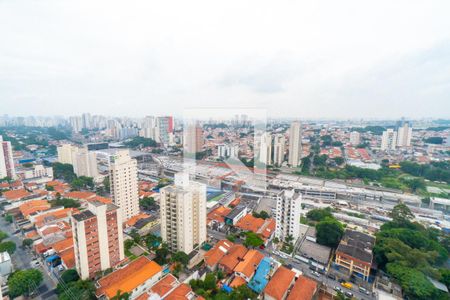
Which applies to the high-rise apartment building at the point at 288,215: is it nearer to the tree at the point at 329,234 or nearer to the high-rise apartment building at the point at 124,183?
the tree at the point at 329,234

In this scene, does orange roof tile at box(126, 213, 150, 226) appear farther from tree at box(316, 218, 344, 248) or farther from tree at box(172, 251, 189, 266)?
tree at box(316, 218, 344, 248)

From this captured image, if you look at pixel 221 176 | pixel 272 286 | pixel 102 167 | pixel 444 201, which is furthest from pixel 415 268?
pixel 102 167

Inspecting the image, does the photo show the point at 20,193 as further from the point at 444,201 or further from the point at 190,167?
the point at 444,201

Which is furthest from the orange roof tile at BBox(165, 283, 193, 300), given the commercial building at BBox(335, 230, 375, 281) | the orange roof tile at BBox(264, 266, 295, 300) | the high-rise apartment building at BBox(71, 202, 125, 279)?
the commercial building at BBox(335, 230, 375, 281)

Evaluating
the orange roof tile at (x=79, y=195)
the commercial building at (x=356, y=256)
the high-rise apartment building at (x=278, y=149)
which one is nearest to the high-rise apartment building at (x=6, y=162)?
the orange roof tile at (x=79, y=195)

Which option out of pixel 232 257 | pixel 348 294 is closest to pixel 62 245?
pixel 232 257

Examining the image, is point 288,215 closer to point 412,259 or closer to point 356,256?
point 356,256

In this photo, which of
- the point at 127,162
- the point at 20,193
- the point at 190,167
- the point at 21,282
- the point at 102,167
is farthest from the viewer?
the point at 102,167
